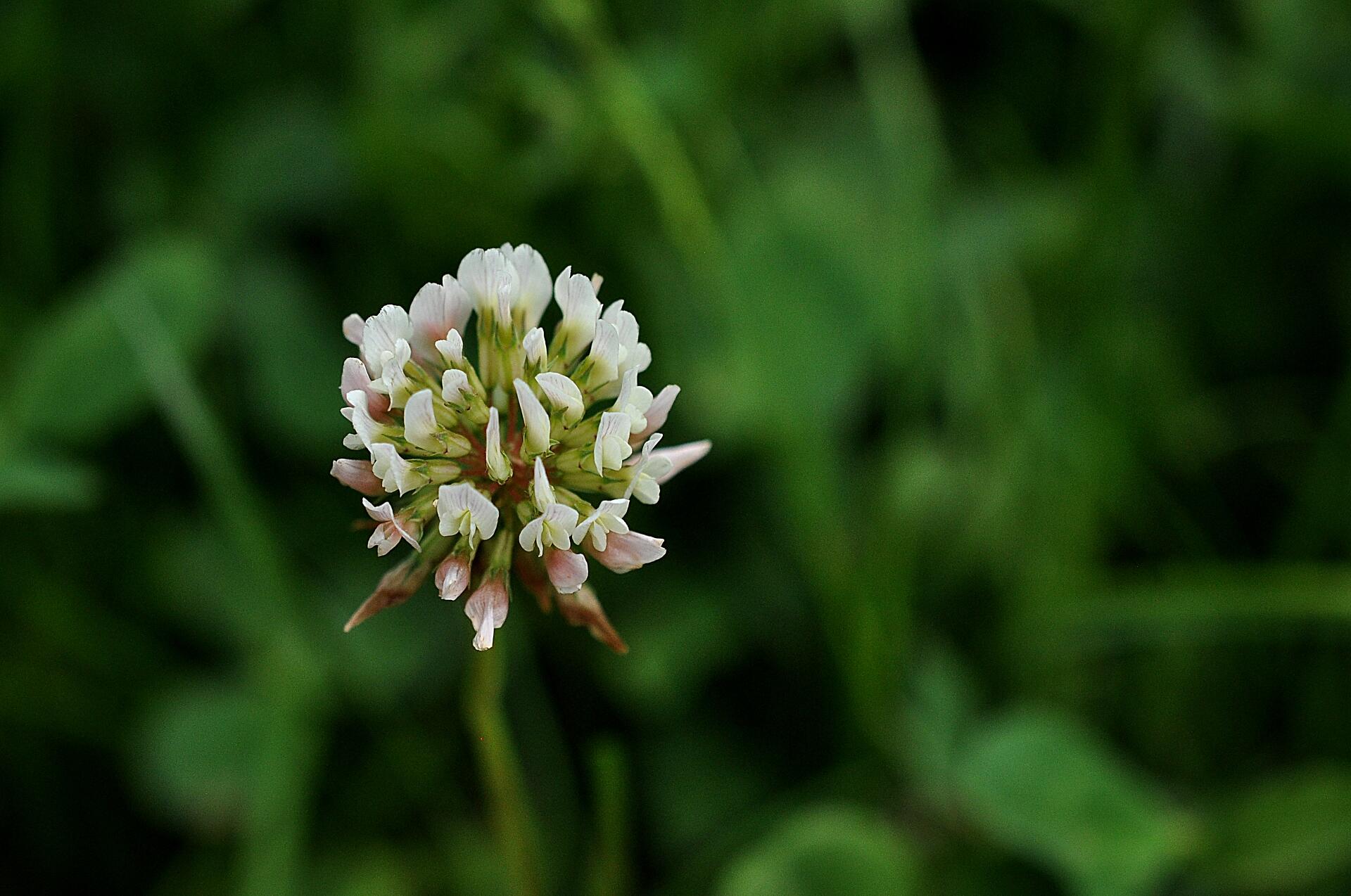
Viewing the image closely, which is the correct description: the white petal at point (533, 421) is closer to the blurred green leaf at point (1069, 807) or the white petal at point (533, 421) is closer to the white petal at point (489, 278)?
the white petal at point (489, 278)

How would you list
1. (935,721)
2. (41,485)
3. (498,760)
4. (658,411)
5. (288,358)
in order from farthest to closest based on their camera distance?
(288,358) → (935,721) → (41,485) → (498,760) → (658,411)

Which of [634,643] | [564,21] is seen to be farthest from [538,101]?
[634,643]

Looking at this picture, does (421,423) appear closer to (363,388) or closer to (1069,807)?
(363,388)

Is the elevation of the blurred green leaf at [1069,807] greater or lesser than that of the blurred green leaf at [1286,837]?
greater

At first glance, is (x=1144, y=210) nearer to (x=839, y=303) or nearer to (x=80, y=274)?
(x=839, y=303)

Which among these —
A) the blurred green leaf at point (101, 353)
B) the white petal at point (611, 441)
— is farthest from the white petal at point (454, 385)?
the blurred green leaf at point (101, 353)

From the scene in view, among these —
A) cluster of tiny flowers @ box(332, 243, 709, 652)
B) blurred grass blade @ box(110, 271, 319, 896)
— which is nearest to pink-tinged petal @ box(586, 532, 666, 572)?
cluster of tiny flowers @ box(332, 243, 709, 652)

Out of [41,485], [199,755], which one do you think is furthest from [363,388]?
[199,755]
